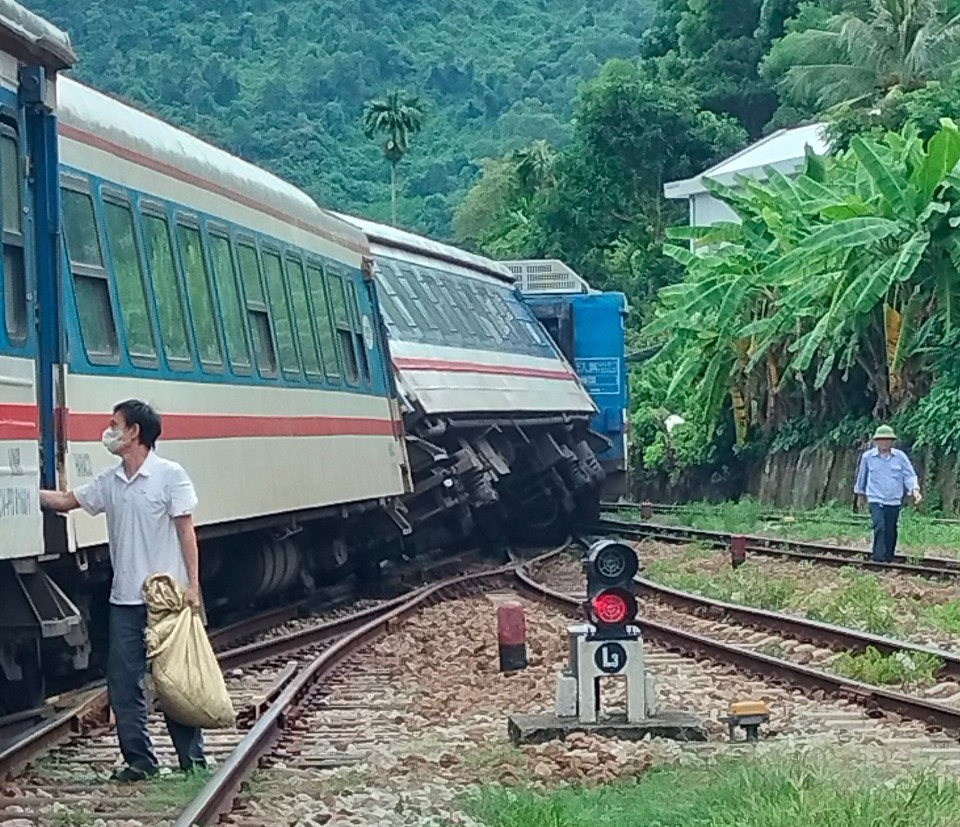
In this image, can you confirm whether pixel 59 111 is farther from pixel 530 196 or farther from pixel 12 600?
pixel 530 196

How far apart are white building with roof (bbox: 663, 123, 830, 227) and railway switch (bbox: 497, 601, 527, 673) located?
129 feet

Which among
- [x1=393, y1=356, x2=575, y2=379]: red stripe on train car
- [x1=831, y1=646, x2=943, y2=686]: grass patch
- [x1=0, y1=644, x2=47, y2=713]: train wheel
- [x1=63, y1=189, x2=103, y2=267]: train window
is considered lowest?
[x1=831, y1=646, x2=943, y2=686]: grass patch

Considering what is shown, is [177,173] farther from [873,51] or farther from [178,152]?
[873,51]

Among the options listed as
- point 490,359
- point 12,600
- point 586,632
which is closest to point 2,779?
point 12,600

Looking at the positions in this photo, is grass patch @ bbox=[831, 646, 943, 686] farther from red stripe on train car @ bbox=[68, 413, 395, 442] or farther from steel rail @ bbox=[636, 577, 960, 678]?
red stripe on train car @ bbox=[68, 413, 395, 442]

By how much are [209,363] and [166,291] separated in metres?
0.79

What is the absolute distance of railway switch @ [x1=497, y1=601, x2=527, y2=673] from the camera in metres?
11.7

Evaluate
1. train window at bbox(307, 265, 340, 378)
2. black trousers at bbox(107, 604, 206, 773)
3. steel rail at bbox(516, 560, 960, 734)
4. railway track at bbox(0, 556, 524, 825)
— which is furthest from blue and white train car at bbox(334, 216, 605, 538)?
black trousers at bbox(107, 604, 206, 773)

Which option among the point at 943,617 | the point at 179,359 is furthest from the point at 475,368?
the point at 179,359

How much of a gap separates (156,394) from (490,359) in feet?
40.9

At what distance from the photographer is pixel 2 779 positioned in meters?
7.51

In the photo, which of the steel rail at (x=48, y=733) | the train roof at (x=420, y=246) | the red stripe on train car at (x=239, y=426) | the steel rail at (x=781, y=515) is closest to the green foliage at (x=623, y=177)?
the steel rail at (x=781, y=515)

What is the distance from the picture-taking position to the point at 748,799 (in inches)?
253

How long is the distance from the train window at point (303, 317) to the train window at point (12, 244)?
6238 millimetres
